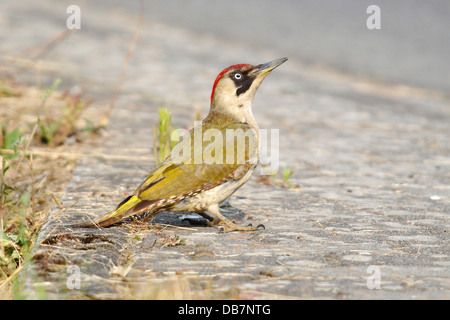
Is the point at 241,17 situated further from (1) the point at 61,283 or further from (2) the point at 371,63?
(1) the point at 61,283

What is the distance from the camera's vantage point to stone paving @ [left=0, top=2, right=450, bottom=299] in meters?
3.33

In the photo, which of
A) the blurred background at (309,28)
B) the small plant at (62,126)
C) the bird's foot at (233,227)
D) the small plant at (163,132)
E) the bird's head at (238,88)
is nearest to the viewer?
the bird's foot at (233,227)

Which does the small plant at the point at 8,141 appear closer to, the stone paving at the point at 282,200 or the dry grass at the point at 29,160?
the dry grass at the point at 29,160

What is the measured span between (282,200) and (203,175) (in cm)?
102

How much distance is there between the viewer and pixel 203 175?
13.8 ft

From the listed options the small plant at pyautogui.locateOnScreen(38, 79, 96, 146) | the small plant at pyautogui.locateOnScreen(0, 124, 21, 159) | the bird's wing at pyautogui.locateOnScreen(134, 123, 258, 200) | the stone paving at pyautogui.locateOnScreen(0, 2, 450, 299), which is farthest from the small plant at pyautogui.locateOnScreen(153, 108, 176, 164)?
the small plant at pyautogui.locateOnScreen(38, 79, 96, 146)

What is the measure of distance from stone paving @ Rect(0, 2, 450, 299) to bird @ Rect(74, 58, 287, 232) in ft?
0.44

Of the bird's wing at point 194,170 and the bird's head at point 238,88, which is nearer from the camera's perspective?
the bird's wing at point 194,170

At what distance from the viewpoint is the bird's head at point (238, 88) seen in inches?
185

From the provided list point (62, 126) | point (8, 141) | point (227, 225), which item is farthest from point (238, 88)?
point (62, 126)

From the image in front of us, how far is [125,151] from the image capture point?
610 centimetres

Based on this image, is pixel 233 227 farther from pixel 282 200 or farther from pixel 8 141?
pixel 8 141

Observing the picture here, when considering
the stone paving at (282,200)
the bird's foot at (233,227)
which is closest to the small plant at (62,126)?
the stone paving at (282,200)
